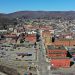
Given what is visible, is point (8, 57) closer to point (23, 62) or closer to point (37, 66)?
point (23, 62)

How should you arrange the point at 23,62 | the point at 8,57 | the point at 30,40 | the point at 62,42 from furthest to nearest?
the point at 30,40 → the point at 62,42 → the point at 8,57 → the point at 23,62

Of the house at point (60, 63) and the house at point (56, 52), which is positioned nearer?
the house at point (60, 63)

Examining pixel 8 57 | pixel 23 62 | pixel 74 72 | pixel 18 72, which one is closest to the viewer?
pixel 18 72

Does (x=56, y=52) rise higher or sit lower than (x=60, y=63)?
higher

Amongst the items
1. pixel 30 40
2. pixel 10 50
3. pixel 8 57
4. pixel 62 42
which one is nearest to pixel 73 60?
pixel 8 57

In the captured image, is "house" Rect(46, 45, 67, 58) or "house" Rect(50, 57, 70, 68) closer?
"house" Rect(50, 57, 70, 68)

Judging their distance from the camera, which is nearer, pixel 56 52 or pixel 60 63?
pixel 60 63

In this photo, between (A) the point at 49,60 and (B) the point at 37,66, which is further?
(A) the point at 49,60

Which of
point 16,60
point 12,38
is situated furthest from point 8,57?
point 12,38

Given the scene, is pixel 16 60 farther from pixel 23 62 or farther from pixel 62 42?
pixel 62 42
